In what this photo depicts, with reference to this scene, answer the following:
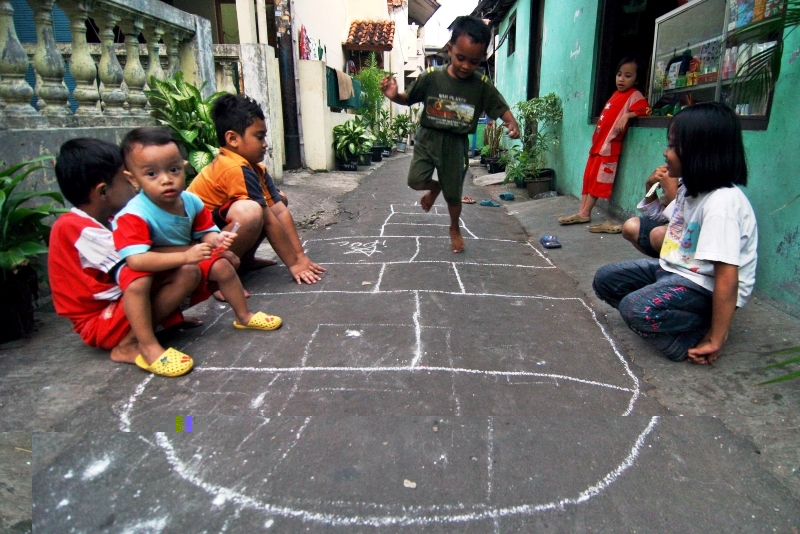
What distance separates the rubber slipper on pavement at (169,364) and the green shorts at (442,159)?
2.08 meters

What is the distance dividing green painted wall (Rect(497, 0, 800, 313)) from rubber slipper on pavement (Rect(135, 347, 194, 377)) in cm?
263

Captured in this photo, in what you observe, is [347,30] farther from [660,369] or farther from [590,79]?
[660,369]

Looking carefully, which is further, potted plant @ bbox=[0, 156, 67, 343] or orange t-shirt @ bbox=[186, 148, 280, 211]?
orange t-shirt @ bbox=[186, 148, 280, 211]

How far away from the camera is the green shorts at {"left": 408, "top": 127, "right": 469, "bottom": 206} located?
3619mm

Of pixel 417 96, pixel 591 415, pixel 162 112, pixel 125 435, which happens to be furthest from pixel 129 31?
pixel 591 415

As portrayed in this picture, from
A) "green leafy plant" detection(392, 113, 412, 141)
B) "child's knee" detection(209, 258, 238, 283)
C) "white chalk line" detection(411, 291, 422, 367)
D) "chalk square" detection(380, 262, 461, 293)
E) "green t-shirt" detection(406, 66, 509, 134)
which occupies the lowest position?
"white chalk line" detection(411, 291, 422, 367)

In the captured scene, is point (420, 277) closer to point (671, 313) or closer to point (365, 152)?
point (671, 313)

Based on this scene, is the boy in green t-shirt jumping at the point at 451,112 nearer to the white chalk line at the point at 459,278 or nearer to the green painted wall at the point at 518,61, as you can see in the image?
the white chalk line at the point at 459,278

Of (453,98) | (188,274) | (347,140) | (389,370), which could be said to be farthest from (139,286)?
(347,140)

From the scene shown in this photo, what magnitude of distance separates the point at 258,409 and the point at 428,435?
1.93 ft

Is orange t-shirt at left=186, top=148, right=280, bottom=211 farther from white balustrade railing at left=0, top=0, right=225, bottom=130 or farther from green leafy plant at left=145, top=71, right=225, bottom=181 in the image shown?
green leafy plant at left=145, top=71, right=225, bottom=181

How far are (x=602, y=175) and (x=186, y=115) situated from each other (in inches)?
137

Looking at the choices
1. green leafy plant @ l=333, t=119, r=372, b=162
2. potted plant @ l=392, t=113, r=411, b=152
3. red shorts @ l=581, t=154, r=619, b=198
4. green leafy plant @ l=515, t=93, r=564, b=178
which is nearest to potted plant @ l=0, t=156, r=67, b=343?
red shorts @ l=581, t=154, r=619, b=198

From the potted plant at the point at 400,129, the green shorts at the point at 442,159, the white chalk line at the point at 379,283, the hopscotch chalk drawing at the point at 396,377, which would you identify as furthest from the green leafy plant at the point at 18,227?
the potted plant at the point at 400,129
